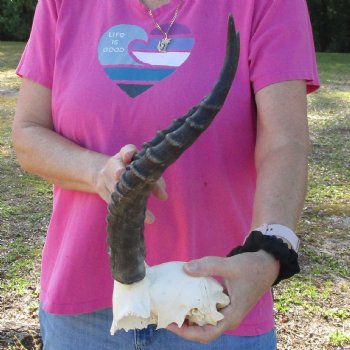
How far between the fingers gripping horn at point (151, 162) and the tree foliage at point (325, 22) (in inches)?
675

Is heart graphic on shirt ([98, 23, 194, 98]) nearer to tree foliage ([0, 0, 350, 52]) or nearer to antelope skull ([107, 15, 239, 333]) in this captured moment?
antelope skull ([107, 15, 239, 333])

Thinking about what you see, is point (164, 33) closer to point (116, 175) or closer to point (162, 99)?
point (162, 99)

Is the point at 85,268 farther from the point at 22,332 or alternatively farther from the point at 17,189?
the point at 17,189

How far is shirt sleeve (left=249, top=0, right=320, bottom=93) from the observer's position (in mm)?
1377

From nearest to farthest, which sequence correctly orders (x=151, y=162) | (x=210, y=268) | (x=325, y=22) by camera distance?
(x=151, y=162), (x=210, y=268), (x=325, y=22)

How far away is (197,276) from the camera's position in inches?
46.6

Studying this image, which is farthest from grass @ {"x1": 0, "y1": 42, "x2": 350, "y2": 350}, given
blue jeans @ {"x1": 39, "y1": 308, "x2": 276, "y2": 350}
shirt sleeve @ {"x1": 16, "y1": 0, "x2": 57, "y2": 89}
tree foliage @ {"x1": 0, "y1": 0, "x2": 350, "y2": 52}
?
tree foliage @ {"x1": 0, "y1": 0, "x2": 350, "y2": 52}

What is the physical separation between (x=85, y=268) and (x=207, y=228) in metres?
0.31

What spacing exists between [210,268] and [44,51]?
0.71 metres

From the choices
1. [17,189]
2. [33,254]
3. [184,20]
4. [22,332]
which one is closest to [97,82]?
[184,20]

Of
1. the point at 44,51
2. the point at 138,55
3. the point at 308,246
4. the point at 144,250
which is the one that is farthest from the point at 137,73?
the point at 308,246

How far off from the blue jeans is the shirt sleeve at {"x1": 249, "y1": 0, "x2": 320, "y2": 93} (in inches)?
23.8

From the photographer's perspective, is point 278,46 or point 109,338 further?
point 109,338

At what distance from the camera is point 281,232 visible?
1.29m
